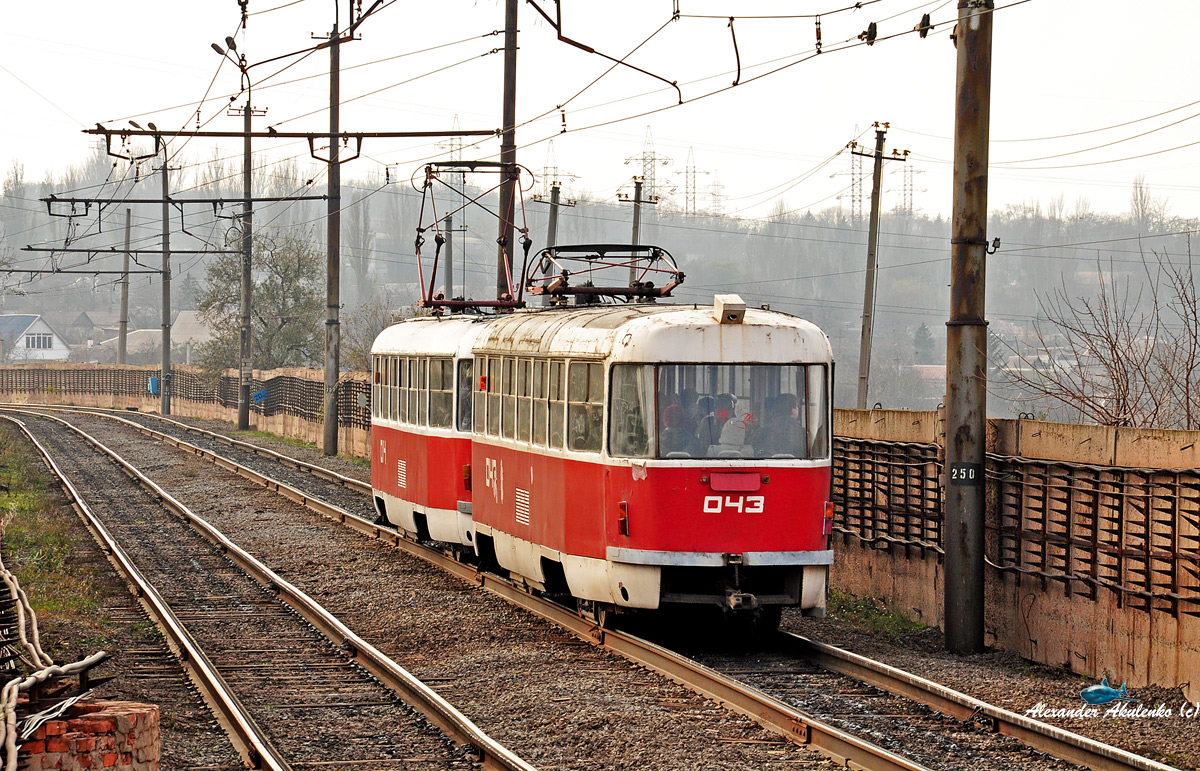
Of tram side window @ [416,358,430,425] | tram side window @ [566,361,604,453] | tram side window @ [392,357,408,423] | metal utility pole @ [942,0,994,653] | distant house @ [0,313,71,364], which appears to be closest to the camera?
metal utility pole @ [942,0,994,653]

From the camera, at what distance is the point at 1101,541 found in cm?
1002

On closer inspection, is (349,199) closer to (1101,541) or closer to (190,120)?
(190,120)

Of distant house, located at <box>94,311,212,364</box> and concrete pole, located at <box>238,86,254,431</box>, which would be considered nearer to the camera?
concrete pole, located at <box>238,86,254,431</box>

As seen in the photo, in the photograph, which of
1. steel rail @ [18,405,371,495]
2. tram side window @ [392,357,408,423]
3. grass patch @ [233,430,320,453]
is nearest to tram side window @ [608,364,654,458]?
tram side window @ [392,357,408,423]

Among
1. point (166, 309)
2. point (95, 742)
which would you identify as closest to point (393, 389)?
point (95, 742)

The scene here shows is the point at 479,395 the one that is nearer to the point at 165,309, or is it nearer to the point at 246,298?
the point at 246,298

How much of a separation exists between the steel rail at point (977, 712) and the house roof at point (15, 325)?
120 m

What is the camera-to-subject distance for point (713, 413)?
11.0 meters

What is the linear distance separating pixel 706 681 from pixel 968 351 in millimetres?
3709

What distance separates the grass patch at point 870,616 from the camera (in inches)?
493

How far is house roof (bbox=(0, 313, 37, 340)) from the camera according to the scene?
118450 millimetres

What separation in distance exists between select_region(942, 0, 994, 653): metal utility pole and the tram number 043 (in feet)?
5.53

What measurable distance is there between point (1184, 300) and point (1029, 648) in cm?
341

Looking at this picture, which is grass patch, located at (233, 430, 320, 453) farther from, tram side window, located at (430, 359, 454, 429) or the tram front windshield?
the tram front windshield
